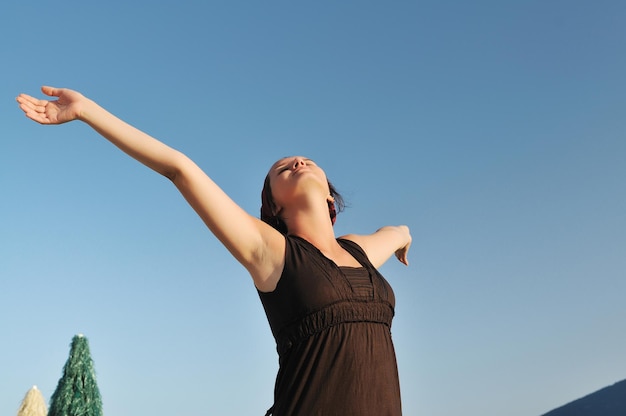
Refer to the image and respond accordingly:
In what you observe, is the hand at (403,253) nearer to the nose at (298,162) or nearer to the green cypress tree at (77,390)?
the nose at (298,162)

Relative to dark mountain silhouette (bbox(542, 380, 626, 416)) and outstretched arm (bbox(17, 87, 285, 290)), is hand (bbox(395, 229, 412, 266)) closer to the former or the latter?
outstretched arm (bbox(17, 87, 285, 290))

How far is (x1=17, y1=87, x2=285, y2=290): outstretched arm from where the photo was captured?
255 cm

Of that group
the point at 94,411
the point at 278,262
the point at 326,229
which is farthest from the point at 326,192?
the point at 94,411

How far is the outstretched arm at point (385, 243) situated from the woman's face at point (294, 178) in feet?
2.14

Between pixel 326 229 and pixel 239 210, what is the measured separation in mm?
621

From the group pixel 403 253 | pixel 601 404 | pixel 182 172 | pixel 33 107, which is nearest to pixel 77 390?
pixel 403 253

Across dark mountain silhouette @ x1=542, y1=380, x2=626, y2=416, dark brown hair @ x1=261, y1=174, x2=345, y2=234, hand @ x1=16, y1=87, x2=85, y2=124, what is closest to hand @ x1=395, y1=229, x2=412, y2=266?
dark brown hair @ x1=261, y1=174, x2=345, y2=234

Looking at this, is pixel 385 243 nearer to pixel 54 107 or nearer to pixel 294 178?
pixel 294 178

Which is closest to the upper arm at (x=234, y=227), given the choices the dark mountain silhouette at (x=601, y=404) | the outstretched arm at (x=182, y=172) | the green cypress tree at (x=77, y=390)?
the outstretched arm at (x=182, y=172)

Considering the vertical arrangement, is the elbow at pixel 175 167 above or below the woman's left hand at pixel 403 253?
below

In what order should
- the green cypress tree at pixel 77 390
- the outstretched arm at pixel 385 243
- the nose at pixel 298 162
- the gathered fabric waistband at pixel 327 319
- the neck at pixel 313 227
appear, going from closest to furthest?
the gathered fabric waistband at pixel 327 319, the neck at pixel 313 227, the nose at pixel 298 162, the outstretched arm at pixel 385 243, the green cypress tree at pixel 77 390

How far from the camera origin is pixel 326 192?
3.30m

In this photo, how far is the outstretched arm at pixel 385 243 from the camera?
12.6ft

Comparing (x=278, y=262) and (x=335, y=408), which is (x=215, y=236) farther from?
(x=335, y=408)
